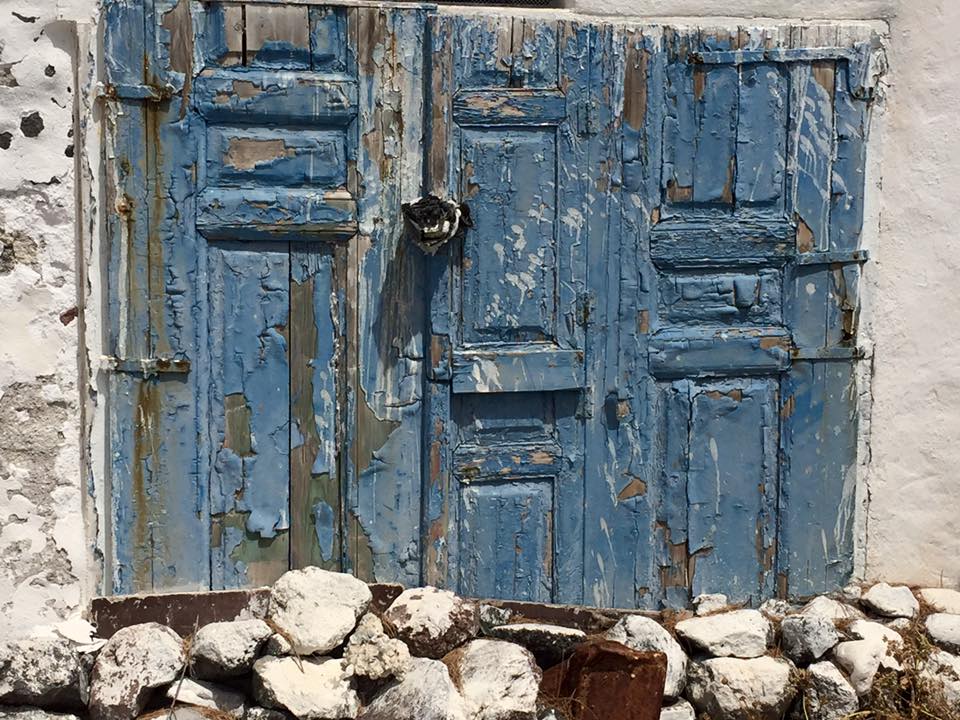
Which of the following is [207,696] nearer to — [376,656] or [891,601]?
[376,656]

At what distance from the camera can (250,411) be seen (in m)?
4.09

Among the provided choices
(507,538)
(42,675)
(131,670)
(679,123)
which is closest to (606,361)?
(507,538)

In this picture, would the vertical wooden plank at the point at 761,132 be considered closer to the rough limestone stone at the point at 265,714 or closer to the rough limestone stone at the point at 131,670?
the rough limestone stone at the point at 265,714

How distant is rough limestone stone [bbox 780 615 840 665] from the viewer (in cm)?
415

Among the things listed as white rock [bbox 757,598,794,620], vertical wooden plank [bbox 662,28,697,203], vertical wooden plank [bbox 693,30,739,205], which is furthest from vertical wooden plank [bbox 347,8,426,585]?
white rock [bbox 757,598,794,620]

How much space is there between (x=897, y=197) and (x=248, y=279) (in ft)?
7.24

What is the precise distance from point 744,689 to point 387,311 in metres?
1.65

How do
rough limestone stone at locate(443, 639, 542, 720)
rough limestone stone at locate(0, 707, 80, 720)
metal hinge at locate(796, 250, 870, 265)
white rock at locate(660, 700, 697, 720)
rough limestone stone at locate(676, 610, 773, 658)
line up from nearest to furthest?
rough limestone stone at locate(0, 707, 80, 720) < rough limestone stone at locate(443, 639, 542, 720) < white rock at locate(660, 700, 697, 720) < rough limestone stone at locate(676, 610, 773, 658) < metal hinge at locate(796, 250, 870, 265)

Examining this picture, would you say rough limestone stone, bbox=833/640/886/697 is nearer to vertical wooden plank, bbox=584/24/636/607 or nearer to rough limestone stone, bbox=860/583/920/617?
rough limestone stone, bbox=860/583/920/617

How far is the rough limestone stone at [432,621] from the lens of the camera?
13.0ft

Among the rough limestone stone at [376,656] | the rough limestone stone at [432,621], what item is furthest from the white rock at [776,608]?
the rough limestone stone at [376,656]

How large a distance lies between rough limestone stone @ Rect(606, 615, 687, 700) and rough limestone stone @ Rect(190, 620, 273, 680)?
113cm

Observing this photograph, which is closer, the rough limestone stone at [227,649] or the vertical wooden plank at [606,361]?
the rough limestone stone at [227,649]

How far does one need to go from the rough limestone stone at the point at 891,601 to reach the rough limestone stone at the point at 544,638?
1.08 m
